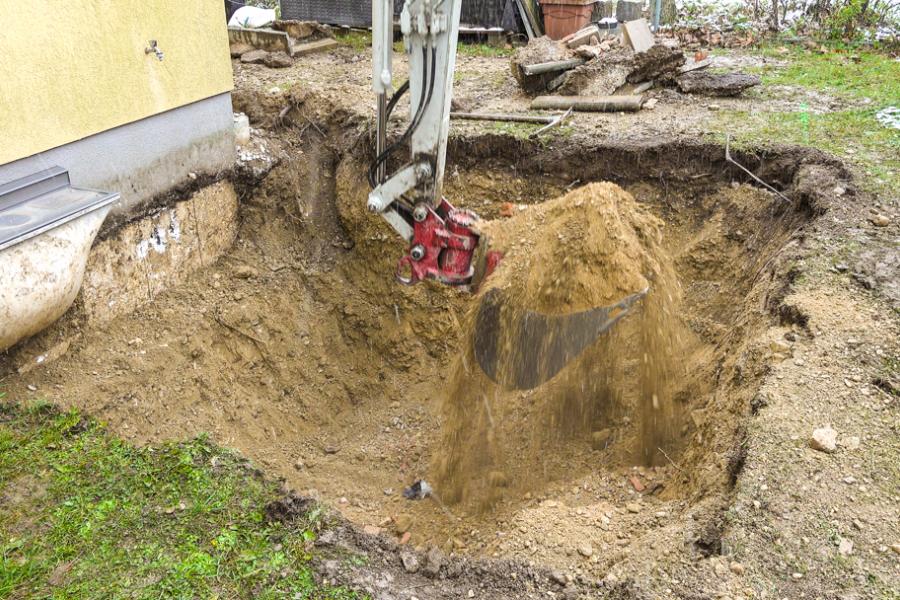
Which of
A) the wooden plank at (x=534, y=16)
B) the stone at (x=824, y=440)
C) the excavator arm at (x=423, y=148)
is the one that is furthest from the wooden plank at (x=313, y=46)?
the stone at (x=824, y=440)

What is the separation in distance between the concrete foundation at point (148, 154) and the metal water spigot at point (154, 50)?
0.47 metres

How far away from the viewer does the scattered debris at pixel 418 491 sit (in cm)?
534

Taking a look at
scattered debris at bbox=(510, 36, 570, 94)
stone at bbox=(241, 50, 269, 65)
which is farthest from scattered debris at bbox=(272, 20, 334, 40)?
scattered debris at bbox=(510, 36, 570, 94)

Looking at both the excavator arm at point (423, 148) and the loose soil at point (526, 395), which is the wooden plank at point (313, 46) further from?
the excavator arm at point (423, 148)

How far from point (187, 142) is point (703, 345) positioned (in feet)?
14.9

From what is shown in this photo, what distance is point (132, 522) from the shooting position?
3.66 meters

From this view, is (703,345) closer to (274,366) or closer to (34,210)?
(274,366)

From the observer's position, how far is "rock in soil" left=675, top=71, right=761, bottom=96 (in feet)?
27.4

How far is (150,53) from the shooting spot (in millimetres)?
5387

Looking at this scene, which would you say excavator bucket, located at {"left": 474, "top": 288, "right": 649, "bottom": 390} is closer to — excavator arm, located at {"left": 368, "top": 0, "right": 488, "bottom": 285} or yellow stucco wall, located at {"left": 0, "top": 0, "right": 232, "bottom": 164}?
excavator arm, located at {"left": 368, "top": 0, "right": 488, "bottom": 285}

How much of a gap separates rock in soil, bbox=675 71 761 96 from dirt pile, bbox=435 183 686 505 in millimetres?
4194

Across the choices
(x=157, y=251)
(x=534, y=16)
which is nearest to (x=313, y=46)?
(x=534, y=16)

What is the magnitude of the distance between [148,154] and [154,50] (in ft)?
2.61

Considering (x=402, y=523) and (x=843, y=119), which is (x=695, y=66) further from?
(x=402, y=523)
